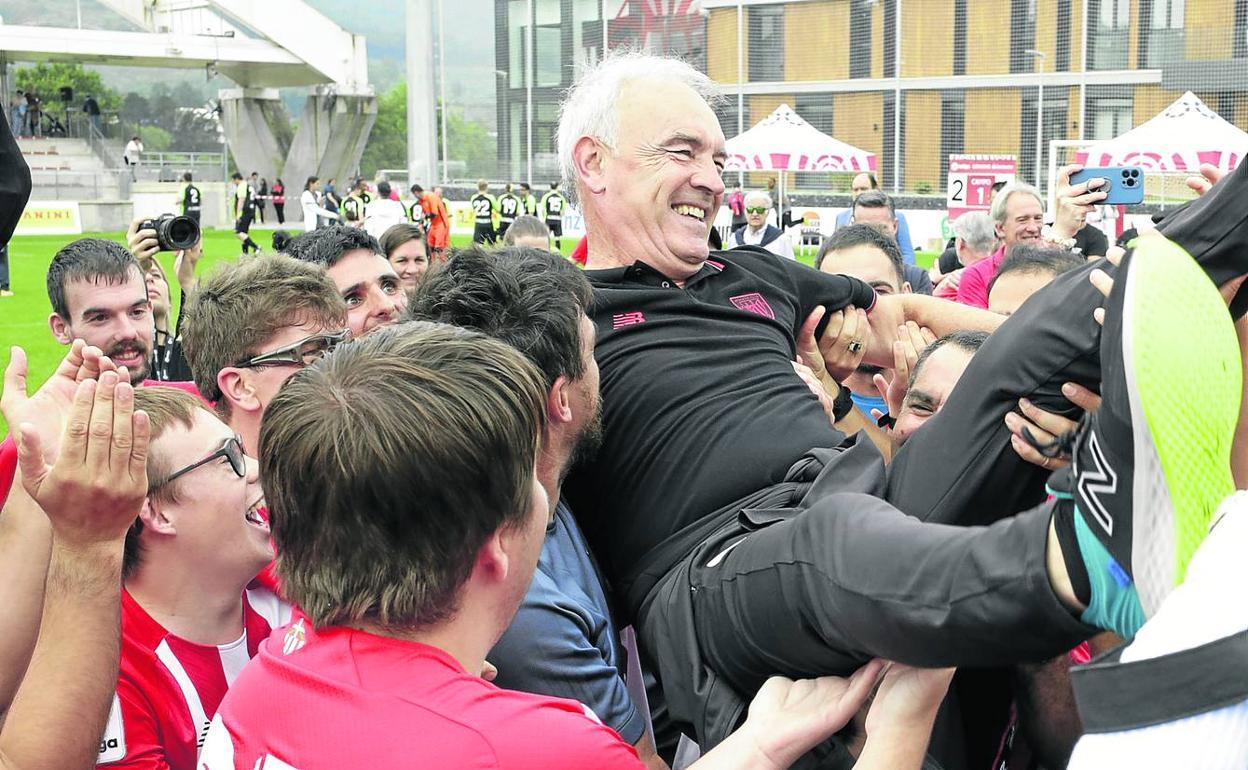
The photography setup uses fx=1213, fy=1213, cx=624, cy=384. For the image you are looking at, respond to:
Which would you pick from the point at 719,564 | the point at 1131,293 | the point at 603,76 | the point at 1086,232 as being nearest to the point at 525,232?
the point at 1086,232

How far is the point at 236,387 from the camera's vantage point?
3.03m

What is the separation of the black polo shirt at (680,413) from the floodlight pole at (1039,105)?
84.8 feet

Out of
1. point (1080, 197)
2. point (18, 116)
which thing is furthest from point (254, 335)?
point (18, 116)

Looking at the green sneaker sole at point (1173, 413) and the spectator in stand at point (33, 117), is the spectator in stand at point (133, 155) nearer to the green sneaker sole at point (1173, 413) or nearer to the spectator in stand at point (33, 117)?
the spectator in stand at point (33, 117)

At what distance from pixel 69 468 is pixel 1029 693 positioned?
1791 mm

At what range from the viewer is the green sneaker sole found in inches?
56.4

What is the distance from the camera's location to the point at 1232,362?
1596 mm

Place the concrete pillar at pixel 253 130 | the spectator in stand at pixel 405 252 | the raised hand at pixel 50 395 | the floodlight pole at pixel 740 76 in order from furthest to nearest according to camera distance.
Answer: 1. the concrete pillar at pixel 253 130
2. the floodlight pole at pixel 740 76
3. the spectator in stand at pixel 405 252
4. the raised hand at pixel 50 395

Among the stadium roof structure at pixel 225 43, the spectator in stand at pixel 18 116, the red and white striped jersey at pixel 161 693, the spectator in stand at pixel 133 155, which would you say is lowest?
the red and white striped jersey at pixel 161 693

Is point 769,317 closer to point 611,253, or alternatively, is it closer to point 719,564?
point 611,253

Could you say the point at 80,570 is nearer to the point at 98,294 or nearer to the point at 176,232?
the point at 98,294

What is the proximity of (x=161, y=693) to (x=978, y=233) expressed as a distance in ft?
24.7

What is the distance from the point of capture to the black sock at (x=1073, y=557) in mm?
1559

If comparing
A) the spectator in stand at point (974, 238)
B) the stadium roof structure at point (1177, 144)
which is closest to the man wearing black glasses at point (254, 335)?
the spectator in stand at point (974, 238)
